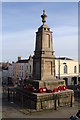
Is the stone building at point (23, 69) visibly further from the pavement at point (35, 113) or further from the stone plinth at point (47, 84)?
the pavement at point (35, 113)

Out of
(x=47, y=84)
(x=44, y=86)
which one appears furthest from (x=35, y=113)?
(x=47, y=84)

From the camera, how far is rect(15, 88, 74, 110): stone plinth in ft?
42.5

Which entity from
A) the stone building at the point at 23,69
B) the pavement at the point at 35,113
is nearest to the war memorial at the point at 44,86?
the pavement at the point at 35,113

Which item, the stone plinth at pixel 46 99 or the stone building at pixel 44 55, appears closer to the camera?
the stone plinth at pixel 46 99

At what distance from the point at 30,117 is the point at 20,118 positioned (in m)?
0.74

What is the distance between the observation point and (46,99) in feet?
43.5

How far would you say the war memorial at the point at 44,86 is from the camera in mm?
13328

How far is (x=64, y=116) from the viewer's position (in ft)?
36.9

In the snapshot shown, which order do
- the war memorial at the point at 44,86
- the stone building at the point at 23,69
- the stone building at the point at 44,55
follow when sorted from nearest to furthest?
the war memorial at the point at 44,86 < the stone building at the point at 44,55 < the stone building at the point at 23,69

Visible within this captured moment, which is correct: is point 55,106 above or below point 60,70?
below

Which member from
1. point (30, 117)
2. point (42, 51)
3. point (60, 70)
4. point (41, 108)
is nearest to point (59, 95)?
point (41, 108)

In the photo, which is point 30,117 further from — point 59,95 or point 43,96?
point 59,95

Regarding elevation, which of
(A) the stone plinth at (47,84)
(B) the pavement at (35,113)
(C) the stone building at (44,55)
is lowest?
(B) the pavement at (35,113)

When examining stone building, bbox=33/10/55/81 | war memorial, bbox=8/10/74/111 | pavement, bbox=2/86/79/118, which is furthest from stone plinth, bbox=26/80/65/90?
pavement, bbox=2/86/79/118
